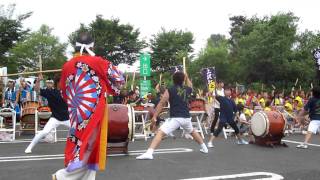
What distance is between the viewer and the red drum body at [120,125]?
8766 millimetres

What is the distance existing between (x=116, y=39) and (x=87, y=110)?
37924 millimetres

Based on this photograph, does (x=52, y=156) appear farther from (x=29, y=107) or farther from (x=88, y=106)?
(x=29, y=107)

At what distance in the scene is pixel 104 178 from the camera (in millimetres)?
6387

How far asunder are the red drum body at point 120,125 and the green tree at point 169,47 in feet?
98.3

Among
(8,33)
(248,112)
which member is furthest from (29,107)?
(8,33)

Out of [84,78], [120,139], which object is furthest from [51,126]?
[84,78]

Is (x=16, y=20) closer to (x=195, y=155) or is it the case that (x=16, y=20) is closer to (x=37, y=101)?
(x=37, y=101)

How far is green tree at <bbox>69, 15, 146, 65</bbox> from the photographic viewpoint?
137 feet

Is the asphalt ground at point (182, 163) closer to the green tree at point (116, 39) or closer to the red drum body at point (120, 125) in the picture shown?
the red drum body at point (120, 125)

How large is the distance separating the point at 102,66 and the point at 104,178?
2.29m

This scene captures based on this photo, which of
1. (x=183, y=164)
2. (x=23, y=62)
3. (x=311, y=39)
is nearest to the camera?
(x=183, y=164)

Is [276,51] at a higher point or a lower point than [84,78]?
higher

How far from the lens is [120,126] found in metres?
8.80

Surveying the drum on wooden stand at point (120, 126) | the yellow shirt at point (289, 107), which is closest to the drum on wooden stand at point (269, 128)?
the drum on wooden stand at point (120, 126)
